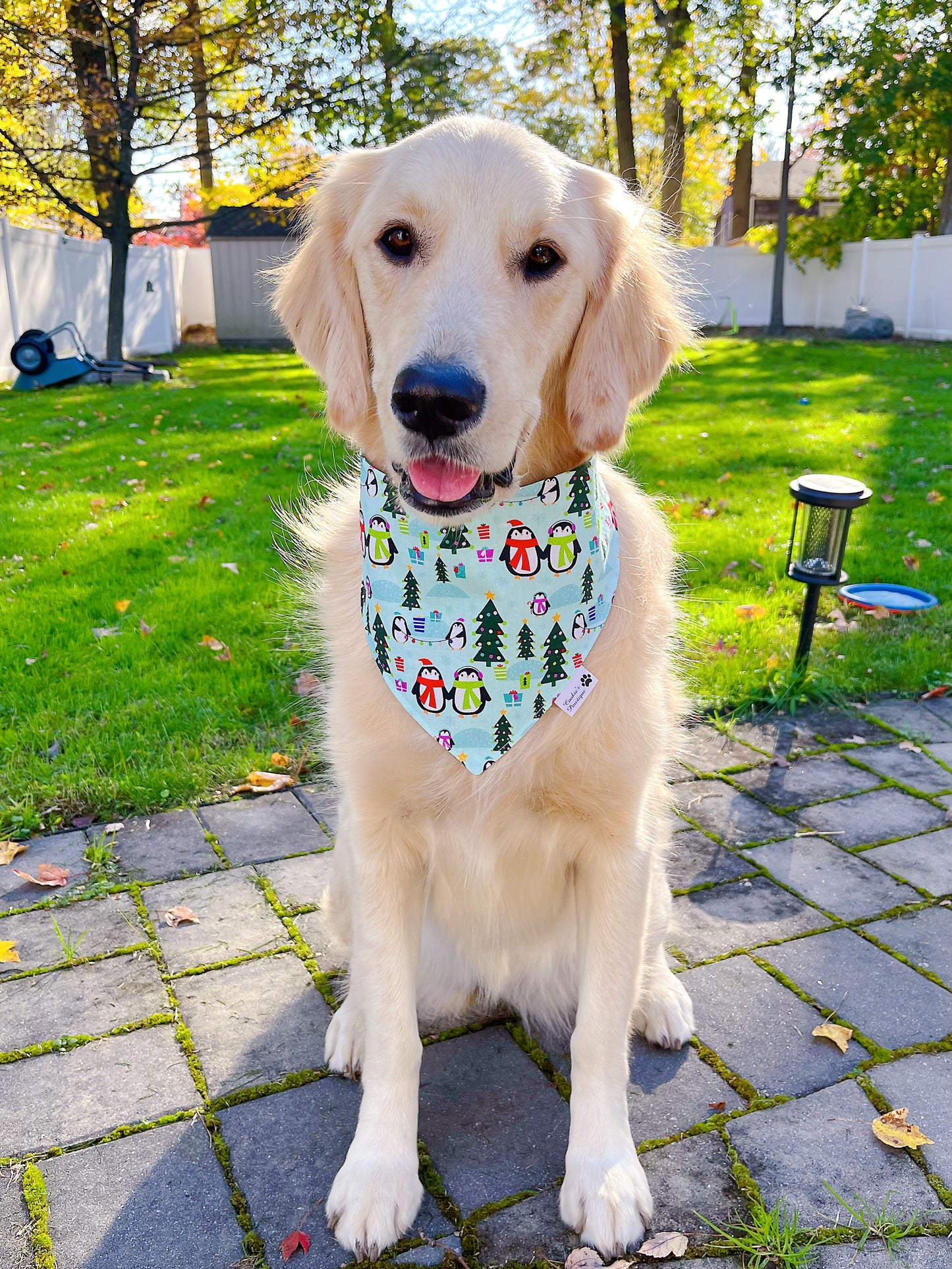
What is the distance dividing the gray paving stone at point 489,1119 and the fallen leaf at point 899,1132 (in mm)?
653

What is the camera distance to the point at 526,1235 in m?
1.85

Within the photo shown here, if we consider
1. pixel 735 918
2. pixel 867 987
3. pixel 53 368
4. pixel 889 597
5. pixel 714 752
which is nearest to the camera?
pixel 867 987

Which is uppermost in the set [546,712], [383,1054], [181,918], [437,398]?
[437,398]

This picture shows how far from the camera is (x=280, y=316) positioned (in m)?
2.24

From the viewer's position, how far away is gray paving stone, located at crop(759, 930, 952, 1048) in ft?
7.68

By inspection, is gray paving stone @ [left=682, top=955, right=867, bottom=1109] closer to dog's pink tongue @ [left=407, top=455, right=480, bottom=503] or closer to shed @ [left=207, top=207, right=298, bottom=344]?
dog's pink tongue @ [left=407, top=455, right=480, bottom=503]

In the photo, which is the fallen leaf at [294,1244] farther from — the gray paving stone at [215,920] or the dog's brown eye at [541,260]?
the dog's brown eye at [541,260]

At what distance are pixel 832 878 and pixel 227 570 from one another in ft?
12.1

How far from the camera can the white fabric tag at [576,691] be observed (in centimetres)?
205

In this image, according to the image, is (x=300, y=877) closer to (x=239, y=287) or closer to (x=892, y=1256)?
(x=892, y=1256)

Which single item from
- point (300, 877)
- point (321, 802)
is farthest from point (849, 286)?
point (300, 877)

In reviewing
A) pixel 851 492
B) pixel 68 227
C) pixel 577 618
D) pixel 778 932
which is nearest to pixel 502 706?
pixel 577 618

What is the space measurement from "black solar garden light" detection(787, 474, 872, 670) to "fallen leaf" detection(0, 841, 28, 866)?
3.05 meters

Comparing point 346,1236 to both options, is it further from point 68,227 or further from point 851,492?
point 68,227
